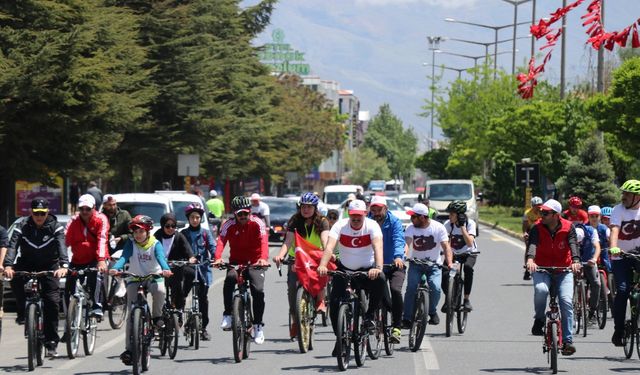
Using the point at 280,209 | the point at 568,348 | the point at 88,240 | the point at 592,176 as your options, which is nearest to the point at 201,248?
the point at 88,240

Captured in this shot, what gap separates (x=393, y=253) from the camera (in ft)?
52.0

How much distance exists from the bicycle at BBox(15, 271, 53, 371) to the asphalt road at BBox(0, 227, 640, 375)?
0.50ft

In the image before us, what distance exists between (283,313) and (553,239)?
7.67 m

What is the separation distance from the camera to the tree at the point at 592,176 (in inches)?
2023

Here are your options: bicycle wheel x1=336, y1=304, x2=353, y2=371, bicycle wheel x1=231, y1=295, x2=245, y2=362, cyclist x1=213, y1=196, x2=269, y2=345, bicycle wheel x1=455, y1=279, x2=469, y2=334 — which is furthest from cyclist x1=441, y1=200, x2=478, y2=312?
bicycle wheel x1=336, y1=304, x2=353, y2=371

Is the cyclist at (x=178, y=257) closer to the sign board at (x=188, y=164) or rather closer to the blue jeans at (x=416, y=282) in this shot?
the blue jeans at (x=416, y=282)

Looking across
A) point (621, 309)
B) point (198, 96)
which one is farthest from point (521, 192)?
point (621, 309)

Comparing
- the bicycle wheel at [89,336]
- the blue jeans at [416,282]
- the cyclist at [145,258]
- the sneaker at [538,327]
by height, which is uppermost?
the cyclist at [145,258]

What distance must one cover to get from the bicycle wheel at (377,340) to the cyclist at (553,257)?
162 centimetres

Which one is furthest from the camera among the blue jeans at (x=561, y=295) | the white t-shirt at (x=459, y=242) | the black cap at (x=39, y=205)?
the white t-shirt at (x=459, y=242)

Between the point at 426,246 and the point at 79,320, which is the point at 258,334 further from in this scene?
the point at 426,246

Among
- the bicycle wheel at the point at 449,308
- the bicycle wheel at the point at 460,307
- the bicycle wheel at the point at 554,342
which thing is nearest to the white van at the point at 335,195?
the bicycle wheel at the point at 460,307

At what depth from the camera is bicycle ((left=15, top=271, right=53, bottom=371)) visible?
14180 mm

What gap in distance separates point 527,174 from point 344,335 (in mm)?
44681
